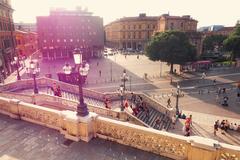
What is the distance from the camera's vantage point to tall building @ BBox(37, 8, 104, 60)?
63000 millimetres

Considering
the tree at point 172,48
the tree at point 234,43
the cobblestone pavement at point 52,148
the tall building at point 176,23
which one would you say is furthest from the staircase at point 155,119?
the tall building at point 176,23

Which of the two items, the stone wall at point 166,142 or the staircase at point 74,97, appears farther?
the staircase at point 74,97

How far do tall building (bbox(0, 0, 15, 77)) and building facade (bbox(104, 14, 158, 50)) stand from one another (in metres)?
56.5

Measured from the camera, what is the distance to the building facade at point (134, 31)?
90.4m

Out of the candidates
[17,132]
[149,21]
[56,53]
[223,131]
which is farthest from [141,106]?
[149,21]

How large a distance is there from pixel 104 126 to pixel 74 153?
146 centimetres

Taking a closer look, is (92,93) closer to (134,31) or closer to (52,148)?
(52,148)

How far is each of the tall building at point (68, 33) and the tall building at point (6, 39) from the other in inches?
644

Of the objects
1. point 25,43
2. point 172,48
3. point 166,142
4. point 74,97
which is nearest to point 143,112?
point 74,97

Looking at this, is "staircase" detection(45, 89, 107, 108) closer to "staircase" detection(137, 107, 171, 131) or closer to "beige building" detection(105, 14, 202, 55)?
"staircase" detection(137, 107, 171, 131)

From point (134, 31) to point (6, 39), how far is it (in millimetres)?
62104

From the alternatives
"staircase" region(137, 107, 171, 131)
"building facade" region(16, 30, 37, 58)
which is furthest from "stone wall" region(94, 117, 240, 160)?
"building facade" region(16, 30, 37, 58)

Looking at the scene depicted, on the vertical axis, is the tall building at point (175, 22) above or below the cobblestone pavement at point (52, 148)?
above

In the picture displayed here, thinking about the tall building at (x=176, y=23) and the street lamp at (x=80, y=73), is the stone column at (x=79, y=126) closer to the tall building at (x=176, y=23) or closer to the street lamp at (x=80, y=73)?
the street lamp at (x=80, y=73)
